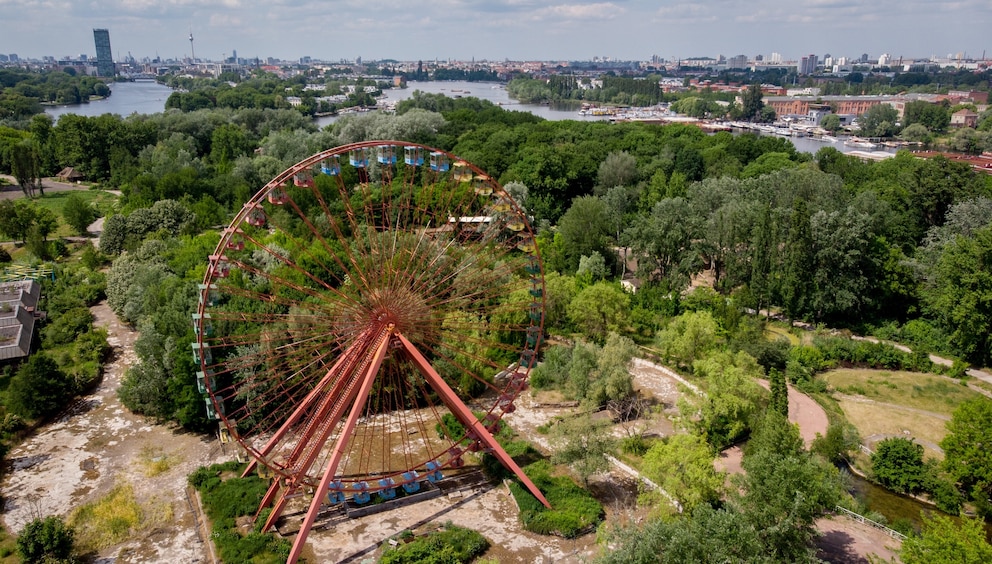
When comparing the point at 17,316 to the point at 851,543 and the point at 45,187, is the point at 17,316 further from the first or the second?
the point at 45,187

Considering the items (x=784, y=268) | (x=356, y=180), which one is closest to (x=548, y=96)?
(x=356, y=180)

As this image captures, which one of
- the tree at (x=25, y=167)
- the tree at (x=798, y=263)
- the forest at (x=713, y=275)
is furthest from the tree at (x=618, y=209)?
the tree at (x=25, y=167)

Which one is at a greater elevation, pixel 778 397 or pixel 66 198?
pixel 66 198

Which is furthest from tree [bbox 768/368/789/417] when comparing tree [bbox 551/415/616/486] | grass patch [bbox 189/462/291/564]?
grass patch [bbox 189/462/291/564]

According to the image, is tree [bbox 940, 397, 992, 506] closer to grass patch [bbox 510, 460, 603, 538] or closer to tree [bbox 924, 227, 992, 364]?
tree [bbox 924, 227, 992, 364]

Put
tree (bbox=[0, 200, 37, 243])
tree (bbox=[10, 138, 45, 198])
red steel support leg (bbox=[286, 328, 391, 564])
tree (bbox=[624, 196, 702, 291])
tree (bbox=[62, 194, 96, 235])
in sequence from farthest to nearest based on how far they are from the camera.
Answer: tree (bbox=[10, 138, 45, 198]), tree (bbox=[62, 194, 96, 235]), tree (bbox=[0, 200, 37, 243]), tree (bbox=[624, 196, 702, 291]), red steel support leg (bbox=[286, 328, 391, 564])

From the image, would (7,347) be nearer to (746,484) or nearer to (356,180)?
(356,180)

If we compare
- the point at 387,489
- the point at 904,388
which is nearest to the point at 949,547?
the point at 387,489
